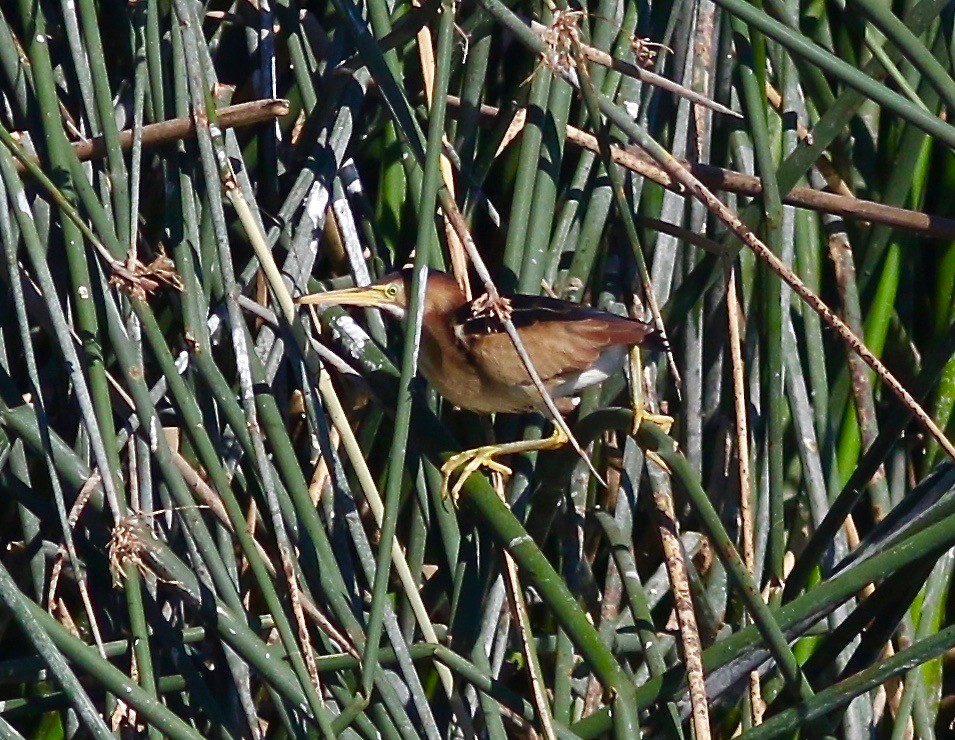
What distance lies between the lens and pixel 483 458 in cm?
179

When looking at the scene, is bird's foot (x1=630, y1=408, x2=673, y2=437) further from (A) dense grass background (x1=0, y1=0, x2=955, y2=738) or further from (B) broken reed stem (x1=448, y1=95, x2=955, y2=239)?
(B) broken reed stem (x1=448, y1=95, x2=955, y2=239)

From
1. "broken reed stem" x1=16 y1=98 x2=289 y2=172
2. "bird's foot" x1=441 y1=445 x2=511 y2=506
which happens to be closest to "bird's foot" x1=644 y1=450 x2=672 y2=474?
"bird's foot" x1=441 y1=445 x2=511 y2=506

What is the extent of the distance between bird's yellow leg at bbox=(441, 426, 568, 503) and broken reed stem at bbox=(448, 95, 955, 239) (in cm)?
40

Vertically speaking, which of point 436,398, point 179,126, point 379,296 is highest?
point 179,126

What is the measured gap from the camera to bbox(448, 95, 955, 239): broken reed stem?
73.7 inches

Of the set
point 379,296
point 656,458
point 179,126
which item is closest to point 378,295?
point 379,296

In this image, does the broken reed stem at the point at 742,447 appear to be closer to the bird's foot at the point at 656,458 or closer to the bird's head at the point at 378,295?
the bird's foot at the point at 656,458

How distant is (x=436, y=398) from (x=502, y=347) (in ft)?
0.44

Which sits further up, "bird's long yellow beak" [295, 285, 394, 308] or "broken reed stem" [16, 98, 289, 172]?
"broken reed stem" [16, 98, 289, 172]

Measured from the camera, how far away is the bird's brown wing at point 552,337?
1.78 metres

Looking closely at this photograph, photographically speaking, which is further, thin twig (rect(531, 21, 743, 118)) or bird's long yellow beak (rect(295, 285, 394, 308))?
bird's long yellow beak (rect(295, 285, 394, 308))

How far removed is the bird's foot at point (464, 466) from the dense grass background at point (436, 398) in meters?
0.03

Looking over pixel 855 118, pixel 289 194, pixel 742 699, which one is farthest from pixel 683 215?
pixel 742 699

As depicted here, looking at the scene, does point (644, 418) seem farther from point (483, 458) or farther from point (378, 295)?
point (378, 295)
